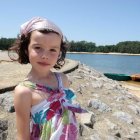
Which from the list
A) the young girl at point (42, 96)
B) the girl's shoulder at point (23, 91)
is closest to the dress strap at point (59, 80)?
the young girl at point (42, 96)

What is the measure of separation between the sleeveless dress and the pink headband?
40 cm

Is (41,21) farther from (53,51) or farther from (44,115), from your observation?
(44,115)

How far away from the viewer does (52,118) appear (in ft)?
8.51

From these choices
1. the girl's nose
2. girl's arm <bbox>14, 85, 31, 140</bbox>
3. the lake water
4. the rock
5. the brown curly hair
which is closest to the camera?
girl's arm <bbox>14, 85, 31, 140</bbox>

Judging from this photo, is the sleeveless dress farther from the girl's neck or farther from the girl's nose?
the girl's nose

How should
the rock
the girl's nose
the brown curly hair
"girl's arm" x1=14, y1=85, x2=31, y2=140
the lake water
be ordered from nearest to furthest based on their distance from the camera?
"girl's arm" x1=14, y1=85, x2=31, y2=140
the girl's nose
the brown curly hair
the rock
the lake water

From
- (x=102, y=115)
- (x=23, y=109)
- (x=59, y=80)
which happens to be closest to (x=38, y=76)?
(x=59, y=80)

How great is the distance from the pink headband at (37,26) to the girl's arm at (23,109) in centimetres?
46

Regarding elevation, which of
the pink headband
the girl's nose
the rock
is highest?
the pink headband

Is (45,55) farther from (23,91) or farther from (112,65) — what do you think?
(112,65)

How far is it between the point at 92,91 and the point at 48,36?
5.18m

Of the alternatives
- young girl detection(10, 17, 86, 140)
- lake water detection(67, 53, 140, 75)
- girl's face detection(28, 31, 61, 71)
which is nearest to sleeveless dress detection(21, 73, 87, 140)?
young girl detection(10, 17, 86, 140)

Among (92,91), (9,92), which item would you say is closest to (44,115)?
(9,92)

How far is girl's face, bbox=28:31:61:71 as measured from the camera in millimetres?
2639
